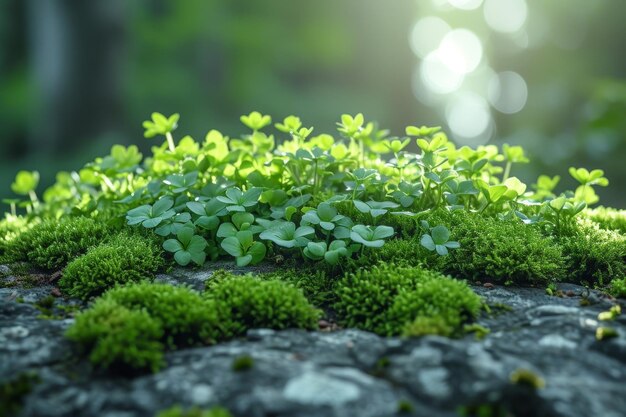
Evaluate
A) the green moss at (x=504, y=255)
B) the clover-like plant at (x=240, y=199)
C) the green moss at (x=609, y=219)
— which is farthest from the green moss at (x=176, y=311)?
the green moss at (x=609, y=219)

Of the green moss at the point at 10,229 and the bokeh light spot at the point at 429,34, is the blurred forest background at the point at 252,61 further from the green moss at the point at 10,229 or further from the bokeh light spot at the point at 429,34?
the green moss at the point at 10,229

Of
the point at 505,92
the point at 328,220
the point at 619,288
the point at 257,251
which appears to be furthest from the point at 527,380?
the point at 505,92

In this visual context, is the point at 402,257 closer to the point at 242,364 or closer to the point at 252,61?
the point at 242,364

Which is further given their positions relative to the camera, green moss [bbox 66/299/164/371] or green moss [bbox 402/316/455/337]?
green moss [bbox 402/316/455/337]

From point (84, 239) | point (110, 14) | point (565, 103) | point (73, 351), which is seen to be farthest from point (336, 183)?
point (110, 14)

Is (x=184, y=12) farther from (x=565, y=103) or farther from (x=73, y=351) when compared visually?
(x=73, y=351)

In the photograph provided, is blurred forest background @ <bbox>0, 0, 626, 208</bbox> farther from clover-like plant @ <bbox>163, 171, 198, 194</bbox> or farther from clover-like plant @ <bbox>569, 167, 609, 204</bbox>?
clover-like plant @ <bbox>163, 171, 198, 194</bbox>

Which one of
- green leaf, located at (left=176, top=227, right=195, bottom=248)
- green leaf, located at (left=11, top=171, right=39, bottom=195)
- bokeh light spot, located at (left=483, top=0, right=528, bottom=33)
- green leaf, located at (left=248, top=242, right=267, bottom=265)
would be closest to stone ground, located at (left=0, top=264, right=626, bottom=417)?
green leaf, located at (left=248, top=242, right=267, bottom=265)
